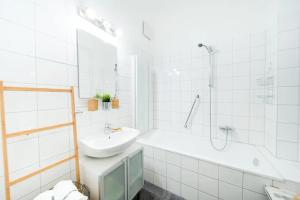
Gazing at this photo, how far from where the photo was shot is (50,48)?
0.97 metres

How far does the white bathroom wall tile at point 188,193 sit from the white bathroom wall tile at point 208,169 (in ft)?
0.83

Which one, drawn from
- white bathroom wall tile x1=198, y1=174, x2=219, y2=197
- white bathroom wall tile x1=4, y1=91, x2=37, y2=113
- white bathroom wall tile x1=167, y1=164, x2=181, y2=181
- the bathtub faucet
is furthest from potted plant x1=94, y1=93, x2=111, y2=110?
the bathtub faucet

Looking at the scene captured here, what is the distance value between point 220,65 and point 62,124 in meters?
2.13

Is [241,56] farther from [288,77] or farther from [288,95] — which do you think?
[288,95]

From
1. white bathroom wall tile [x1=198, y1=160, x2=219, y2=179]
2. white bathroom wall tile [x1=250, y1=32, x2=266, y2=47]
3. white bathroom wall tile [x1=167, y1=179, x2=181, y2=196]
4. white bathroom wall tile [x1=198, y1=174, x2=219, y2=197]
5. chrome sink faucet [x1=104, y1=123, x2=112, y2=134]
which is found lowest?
white bathroom wall tile [x1=167, y1=179, x2=181, y2=196]

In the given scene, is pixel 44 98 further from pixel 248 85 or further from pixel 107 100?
pixel 248 85

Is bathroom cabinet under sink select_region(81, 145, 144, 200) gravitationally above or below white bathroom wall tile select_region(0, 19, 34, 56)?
below

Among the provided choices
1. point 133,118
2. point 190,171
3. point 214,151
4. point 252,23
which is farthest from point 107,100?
point 252,23

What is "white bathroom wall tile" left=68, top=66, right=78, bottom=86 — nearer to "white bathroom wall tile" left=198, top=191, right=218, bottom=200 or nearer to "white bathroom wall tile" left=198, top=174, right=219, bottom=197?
"white bathroom wall tile" left=198, top=174, right=219, bottom=197

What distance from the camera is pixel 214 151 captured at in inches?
72.2

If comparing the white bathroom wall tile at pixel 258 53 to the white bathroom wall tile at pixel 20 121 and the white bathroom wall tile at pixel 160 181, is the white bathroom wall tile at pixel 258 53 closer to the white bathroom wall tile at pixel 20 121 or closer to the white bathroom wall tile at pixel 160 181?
the white bathroom wall tile at pixel 160 181

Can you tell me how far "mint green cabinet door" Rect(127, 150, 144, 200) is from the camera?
4.21 feet

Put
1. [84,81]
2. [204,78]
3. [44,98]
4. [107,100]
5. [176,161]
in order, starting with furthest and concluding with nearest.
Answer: [204,78] → [176,161] → [107,100] → [84,81] → [44,98]

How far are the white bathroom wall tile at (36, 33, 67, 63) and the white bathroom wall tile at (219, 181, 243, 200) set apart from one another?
1923 mm
